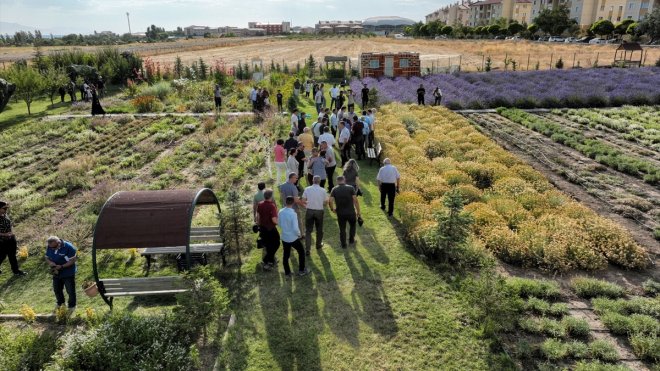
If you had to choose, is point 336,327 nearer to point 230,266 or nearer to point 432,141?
point 230,266

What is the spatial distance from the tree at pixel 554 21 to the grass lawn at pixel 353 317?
8313 cm

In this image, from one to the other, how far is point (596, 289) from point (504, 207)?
10.2 feet

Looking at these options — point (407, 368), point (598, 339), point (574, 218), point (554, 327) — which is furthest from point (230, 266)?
point (574, 218)

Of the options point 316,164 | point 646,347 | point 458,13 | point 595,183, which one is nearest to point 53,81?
point 316,164

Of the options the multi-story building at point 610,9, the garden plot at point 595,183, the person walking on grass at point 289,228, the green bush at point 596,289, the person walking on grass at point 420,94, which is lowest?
the green bush at point 596,289

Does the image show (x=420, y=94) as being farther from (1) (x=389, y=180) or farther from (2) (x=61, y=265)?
(2) (x=61, y=265)

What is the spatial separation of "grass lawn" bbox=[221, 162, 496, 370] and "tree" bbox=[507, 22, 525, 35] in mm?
88722

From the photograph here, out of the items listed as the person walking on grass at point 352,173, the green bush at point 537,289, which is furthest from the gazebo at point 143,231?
the green bush at point 537,289

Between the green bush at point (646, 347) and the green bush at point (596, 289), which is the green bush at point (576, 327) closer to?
the green bush at point (646, 347)

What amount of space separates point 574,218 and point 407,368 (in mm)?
6269

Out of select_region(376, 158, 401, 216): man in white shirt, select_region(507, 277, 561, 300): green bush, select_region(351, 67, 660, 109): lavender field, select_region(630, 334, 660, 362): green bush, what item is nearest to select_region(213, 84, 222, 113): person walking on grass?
select_region(351, 67, 660, 109): lavender field

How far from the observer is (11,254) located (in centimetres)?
851

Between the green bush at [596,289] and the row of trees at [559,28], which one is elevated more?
the row of trees at [559,28]

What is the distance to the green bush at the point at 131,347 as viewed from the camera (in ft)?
17.9
